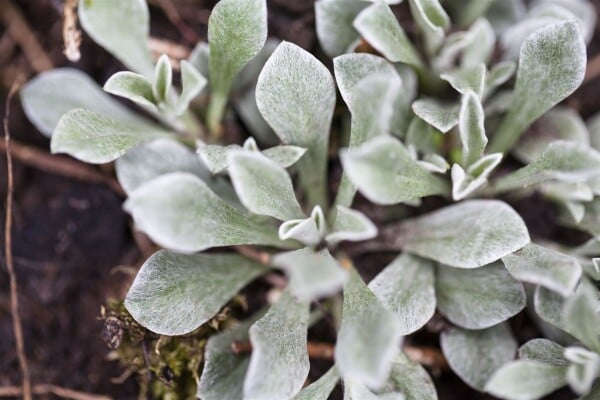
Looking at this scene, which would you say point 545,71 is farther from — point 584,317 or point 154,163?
point 154,163

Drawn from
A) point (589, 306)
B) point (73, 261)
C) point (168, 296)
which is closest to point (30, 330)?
point (73, 261)

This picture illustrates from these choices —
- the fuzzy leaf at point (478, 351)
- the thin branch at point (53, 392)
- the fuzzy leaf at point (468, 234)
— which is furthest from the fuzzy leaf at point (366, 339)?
the thin branch at point (53, 392)

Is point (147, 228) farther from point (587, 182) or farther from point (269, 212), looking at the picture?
point (587, 182)

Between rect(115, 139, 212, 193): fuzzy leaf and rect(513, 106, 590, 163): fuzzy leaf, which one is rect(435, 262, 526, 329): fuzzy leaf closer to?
rect(513, 106, 590, 163): fuzzy leaf

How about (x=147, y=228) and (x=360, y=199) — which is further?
(x=360, y=199)

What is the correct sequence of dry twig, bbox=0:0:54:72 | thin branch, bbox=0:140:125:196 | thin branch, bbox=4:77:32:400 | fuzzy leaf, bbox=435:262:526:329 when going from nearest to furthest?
fuzzy leaf, bbox=435:262:526:329 → thin branch, bbox=4:77:32:400 → thin branch, bbox=0:140:125:196 → dry twig, bbox=0:0:54:72

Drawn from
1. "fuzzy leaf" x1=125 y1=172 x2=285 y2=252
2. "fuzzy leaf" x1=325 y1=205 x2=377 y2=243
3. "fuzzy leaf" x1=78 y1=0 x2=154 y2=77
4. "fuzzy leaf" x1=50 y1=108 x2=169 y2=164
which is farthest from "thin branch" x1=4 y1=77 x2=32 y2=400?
"fuzzy leaf" x1=325 y1=205 x2=377 y2=243
